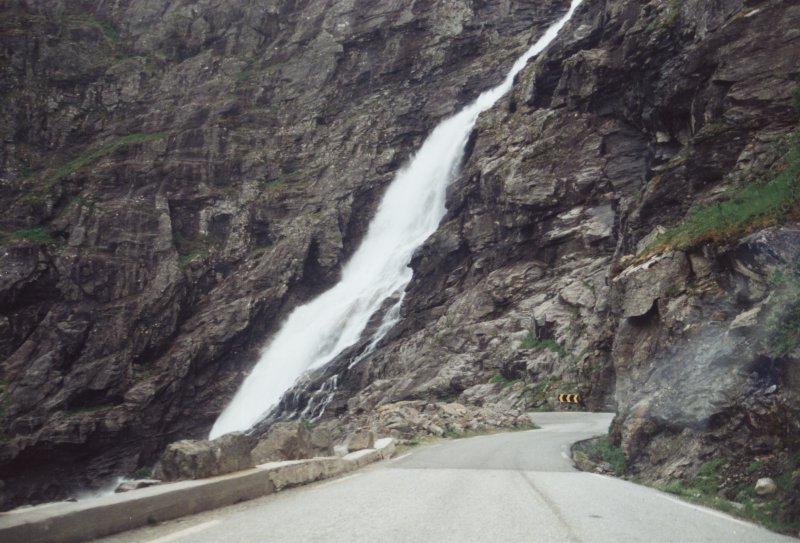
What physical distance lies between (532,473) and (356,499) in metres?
4.18

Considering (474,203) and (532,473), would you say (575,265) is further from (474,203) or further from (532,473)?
(532,473)

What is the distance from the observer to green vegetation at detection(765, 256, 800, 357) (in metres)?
7.98

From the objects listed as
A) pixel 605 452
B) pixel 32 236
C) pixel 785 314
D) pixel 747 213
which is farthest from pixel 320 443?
pixel 32 236

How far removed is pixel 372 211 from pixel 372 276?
8327 mm

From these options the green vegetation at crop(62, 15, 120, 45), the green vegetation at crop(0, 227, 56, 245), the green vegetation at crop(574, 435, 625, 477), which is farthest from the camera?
the green vegetation at crop(62, 15, 120, 45)

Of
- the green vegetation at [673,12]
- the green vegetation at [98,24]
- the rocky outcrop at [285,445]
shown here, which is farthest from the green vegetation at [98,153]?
the rocky outcrop at [285,445]

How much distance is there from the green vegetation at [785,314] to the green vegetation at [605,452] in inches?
161

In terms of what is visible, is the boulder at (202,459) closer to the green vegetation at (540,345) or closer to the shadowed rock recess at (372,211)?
the shadowed rock recess at (372,211)

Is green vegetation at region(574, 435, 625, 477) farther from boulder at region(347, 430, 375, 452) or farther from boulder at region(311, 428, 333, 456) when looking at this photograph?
boulder at region(311, 428, 333, 456)

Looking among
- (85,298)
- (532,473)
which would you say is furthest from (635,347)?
(85,298)

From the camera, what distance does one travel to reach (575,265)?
32469 mm

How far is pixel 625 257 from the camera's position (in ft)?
57.5

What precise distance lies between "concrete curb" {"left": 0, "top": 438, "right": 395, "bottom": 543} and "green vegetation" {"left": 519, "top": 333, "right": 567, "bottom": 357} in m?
21.3

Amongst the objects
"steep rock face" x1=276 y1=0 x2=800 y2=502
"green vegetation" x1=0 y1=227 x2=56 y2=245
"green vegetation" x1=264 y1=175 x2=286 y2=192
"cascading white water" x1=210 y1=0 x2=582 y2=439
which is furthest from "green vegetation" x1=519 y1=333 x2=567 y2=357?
"green vegetation" x1=0 y1=227 x2=56 y2=245
